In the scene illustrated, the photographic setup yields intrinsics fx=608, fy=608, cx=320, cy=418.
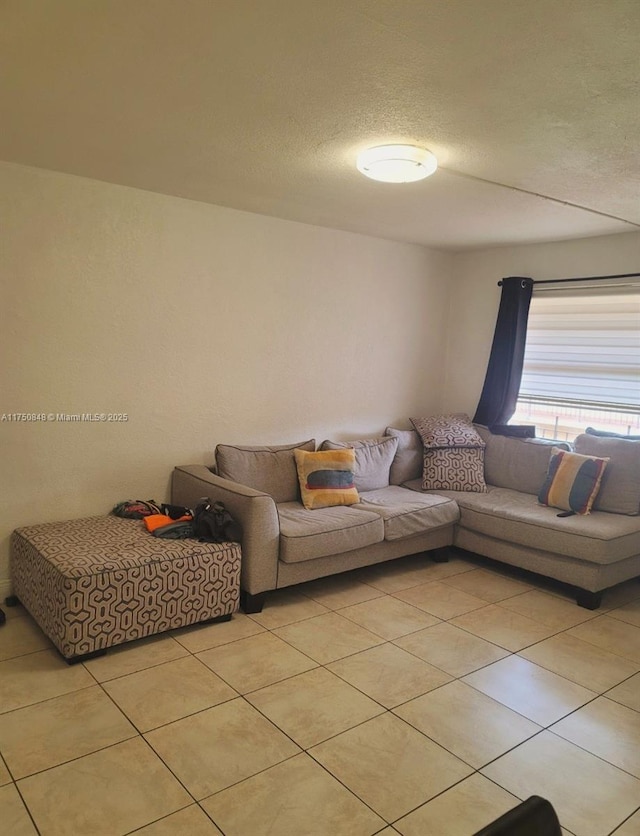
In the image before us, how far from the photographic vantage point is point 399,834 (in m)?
1.84

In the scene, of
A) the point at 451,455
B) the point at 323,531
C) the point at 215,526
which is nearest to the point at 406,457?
the point at 451,455

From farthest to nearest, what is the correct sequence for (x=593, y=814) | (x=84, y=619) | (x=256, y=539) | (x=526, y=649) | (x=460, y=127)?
(x=256, y=539)
(x=526, y=649)
(x=84, y=619)
(x=460, y=127)
(x=593, y=814)

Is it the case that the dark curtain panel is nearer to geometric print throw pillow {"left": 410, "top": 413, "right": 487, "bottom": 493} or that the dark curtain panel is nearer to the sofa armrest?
geometric print throw pillow {"left": 410, "top": 413, "right": 487, "bottom": 493}

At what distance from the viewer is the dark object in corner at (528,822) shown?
2.97 feet

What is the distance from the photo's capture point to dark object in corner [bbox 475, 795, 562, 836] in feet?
2.97

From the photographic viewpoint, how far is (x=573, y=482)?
13.3 ft

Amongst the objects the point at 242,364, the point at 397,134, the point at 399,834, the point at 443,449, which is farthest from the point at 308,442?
the point at 399,834

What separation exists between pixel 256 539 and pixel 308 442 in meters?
1.17

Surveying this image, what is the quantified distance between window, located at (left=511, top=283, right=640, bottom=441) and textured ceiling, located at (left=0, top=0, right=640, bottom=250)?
1.04m

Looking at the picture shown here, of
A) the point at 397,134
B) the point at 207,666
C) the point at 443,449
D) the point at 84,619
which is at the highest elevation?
the point at 397,134

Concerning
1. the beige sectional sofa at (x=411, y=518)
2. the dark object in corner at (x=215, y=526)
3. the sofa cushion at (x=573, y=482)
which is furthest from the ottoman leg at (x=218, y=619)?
the sofa cushion at (x=573, y=482)

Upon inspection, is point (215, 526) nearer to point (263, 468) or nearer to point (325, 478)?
point (263, 468)

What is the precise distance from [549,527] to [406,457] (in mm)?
1305

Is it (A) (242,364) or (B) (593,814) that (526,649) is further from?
(A) (242,364)
